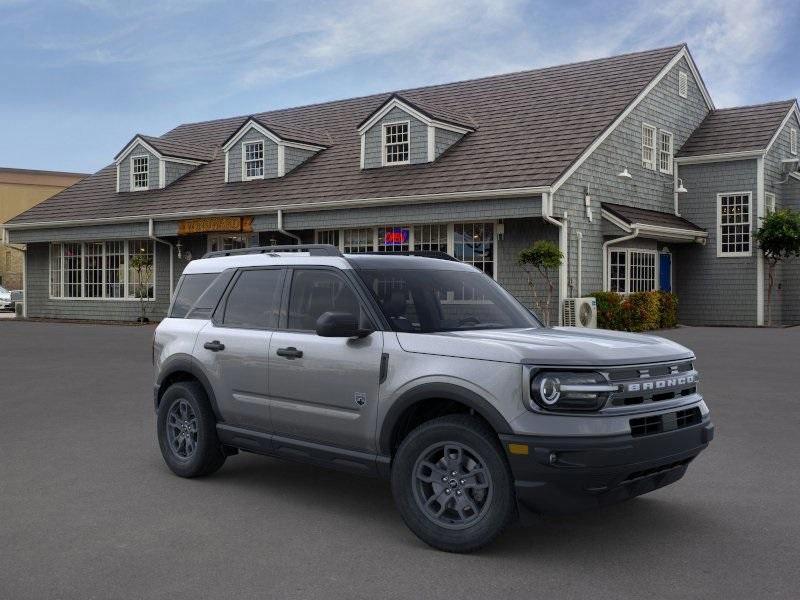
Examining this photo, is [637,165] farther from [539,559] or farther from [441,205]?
[539,559]

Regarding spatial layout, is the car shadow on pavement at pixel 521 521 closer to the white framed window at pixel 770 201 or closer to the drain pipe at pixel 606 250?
the drain pipe at pixel 606 250

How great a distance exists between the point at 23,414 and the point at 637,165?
1983cm

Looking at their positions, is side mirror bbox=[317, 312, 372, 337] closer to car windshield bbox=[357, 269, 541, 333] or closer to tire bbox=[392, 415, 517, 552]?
car windshield bbox=[357, 269, 541, 333]

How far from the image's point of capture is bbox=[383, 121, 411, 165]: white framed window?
25703mm

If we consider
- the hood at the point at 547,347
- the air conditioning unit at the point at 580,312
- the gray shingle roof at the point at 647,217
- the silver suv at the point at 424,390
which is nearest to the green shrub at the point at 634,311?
the air conditioning unit at the point at 580,312

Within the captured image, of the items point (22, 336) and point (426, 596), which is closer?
point (426, 596)

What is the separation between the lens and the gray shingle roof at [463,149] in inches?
900

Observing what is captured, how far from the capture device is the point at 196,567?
15.8 ft

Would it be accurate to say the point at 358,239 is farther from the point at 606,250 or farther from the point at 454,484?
the point at 454,484

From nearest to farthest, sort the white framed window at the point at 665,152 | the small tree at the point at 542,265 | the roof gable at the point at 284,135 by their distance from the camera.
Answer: the small tree at the point at 542,265 → the white framed window at the point at 665,152 → the roof gable at the point at 284,135

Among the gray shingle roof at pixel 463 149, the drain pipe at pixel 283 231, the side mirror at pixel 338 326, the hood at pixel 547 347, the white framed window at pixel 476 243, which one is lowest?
the hood at pixel 547 347

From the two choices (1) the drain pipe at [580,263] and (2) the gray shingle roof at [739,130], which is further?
(2) the gray shingle roof at [739,130]

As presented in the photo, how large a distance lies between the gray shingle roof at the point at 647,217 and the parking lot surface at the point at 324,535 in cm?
1526

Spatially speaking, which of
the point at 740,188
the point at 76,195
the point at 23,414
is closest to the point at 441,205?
the point at 740,188
